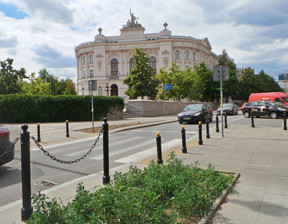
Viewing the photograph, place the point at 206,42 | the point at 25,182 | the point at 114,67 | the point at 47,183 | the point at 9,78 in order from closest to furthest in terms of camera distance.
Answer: the point at 25,182, the point at 47,183, the point at 9,78, the point at 114,67, the point at 206,42

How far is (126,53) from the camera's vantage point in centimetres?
6812

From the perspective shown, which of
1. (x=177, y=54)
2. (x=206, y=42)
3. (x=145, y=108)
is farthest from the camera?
(x=206, y=42)

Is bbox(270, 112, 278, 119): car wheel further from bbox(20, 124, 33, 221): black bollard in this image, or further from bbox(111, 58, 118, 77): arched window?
bbox(111, 58, 118, 77): arched window

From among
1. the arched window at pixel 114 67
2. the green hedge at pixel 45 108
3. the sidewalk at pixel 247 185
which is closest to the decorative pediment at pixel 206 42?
the arched window at pixel 114 67

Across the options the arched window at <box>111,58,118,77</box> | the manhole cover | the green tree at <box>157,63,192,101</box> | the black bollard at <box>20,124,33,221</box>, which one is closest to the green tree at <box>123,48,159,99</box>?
the green tree at <box>157,63,192,101</box>

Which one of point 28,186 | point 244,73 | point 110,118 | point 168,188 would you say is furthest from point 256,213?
point 244,73

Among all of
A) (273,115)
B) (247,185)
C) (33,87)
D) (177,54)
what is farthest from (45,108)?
(177,54)

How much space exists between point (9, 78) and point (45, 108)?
30524mm

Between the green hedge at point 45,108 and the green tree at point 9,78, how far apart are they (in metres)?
27.3

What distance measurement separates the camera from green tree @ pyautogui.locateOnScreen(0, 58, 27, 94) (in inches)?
1839

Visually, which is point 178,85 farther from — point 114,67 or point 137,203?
point 137,203

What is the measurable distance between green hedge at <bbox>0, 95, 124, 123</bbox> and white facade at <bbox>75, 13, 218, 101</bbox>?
41.5 metres

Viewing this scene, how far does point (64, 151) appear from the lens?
357 inches

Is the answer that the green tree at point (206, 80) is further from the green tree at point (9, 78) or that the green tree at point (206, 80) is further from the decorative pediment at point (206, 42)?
the green tree at point (9, 78)
